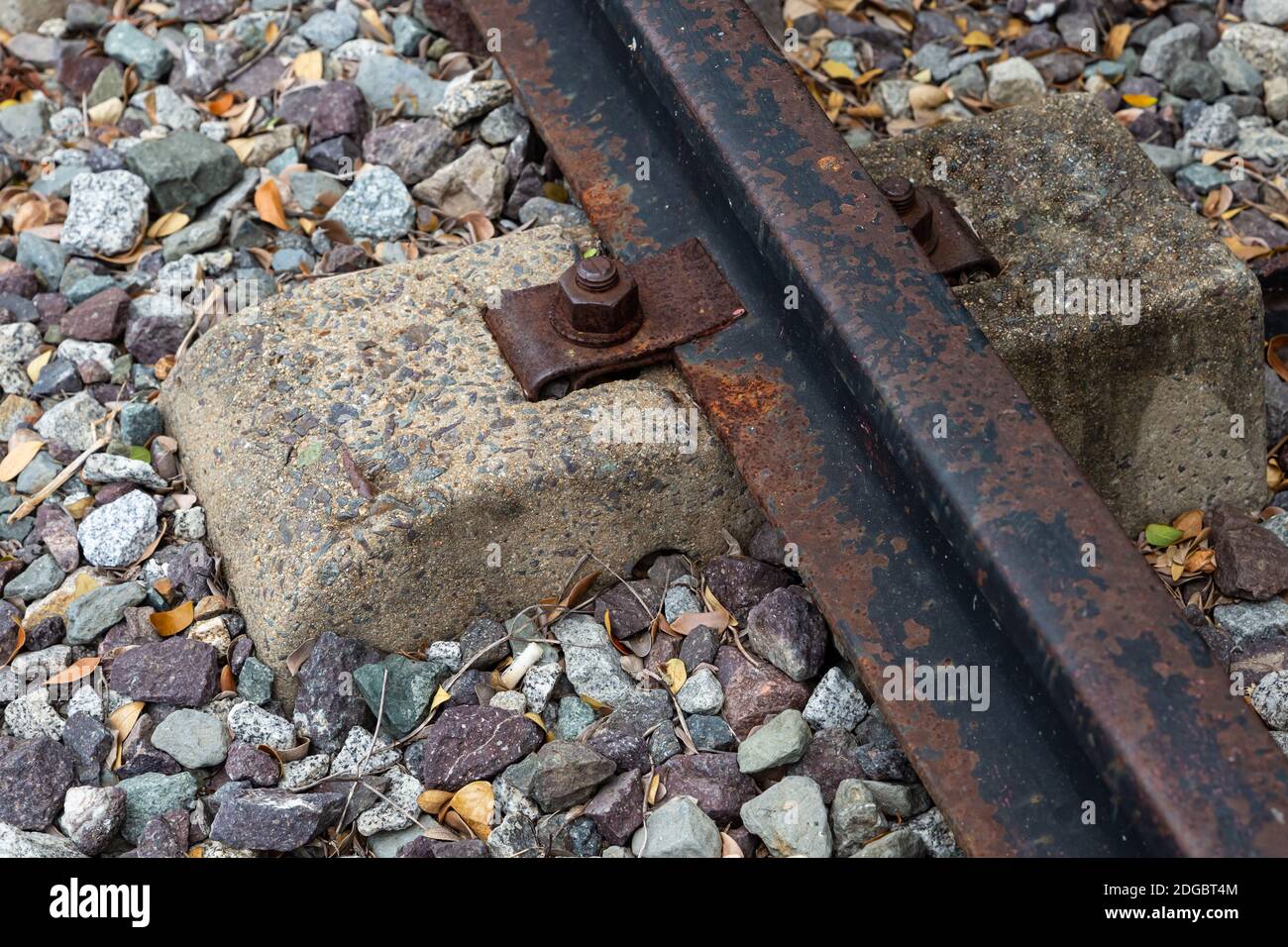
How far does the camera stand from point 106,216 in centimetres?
332

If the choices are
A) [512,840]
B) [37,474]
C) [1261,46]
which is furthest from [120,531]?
[1261,46]

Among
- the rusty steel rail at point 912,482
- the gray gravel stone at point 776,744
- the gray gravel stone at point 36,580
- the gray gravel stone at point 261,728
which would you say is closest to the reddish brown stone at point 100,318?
the gray gravel stone at point 36,580

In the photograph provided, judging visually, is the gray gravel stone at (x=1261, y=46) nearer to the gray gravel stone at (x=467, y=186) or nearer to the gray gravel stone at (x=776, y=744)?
the gray gravel stone at (x=467, y=186)

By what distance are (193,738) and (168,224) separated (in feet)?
4.88

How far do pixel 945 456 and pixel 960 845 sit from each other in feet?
1.86

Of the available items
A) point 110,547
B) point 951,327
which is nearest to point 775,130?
point 951,327

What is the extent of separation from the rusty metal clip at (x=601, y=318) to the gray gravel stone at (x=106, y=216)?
42.9 inches

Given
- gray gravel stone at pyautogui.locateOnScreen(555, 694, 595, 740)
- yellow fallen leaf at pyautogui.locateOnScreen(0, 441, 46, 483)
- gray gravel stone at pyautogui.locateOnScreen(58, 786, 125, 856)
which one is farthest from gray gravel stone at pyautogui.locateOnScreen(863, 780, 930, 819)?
yellow fallen leaf at pyautogui.locateOnScreen(0, 441, 46, 483)

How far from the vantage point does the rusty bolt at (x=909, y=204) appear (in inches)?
107

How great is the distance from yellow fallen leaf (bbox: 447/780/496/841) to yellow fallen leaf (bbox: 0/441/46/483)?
125cm

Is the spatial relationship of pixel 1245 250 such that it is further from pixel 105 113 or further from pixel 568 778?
pixel 105 113

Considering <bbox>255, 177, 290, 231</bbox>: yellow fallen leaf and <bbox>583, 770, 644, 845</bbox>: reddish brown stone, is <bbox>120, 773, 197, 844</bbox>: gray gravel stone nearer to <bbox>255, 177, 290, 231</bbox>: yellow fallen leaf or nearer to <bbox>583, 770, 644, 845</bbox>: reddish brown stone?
<bbox>583, 770, 644, 845</bbox>: reddish brown stone

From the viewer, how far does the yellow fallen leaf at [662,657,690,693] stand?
245cm
